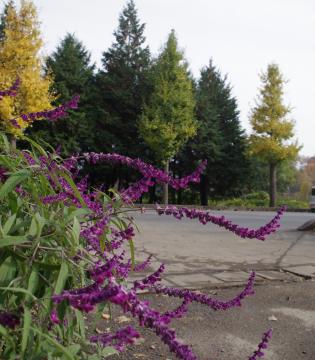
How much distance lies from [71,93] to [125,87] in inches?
176

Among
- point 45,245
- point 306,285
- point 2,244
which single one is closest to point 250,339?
point 306,285

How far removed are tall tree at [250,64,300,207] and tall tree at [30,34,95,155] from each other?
12.3m

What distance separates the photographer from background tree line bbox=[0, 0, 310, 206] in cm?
2950

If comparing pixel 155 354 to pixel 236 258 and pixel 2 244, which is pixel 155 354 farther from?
pixel 236 258

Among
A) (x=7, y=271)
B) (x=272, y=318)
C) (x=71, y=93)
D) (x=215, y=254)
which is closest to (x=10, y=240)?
(x=7, y=271)

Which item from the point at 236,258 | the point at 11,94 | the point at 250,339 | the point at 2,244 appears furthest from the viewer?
the point at 236,258

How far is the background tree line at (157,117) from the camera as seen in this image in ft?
96.8

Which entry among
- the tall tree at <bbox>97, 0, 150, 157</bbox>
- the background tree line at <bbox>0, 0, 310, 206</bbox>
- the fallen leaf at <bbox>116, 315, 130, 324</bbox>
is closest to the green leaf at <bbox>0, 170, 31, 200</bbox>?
the fallen leaf at <bbox>116, 315, 130, 324</bbox>

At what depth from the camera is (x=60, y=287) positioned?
3.86ft

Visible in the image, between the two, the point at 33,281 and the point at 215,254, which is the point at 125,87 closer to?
the point at 215,254

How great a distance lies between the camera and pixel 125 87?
33594 mm

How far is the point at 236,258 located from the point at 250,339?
349 cm

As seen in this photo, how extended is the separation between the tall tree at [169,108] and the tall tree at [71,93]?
Answer: 4538 mm

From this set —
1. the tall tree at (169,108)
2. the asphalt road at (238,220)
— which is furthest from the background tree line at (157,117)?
the asphalt road at (238,220)
